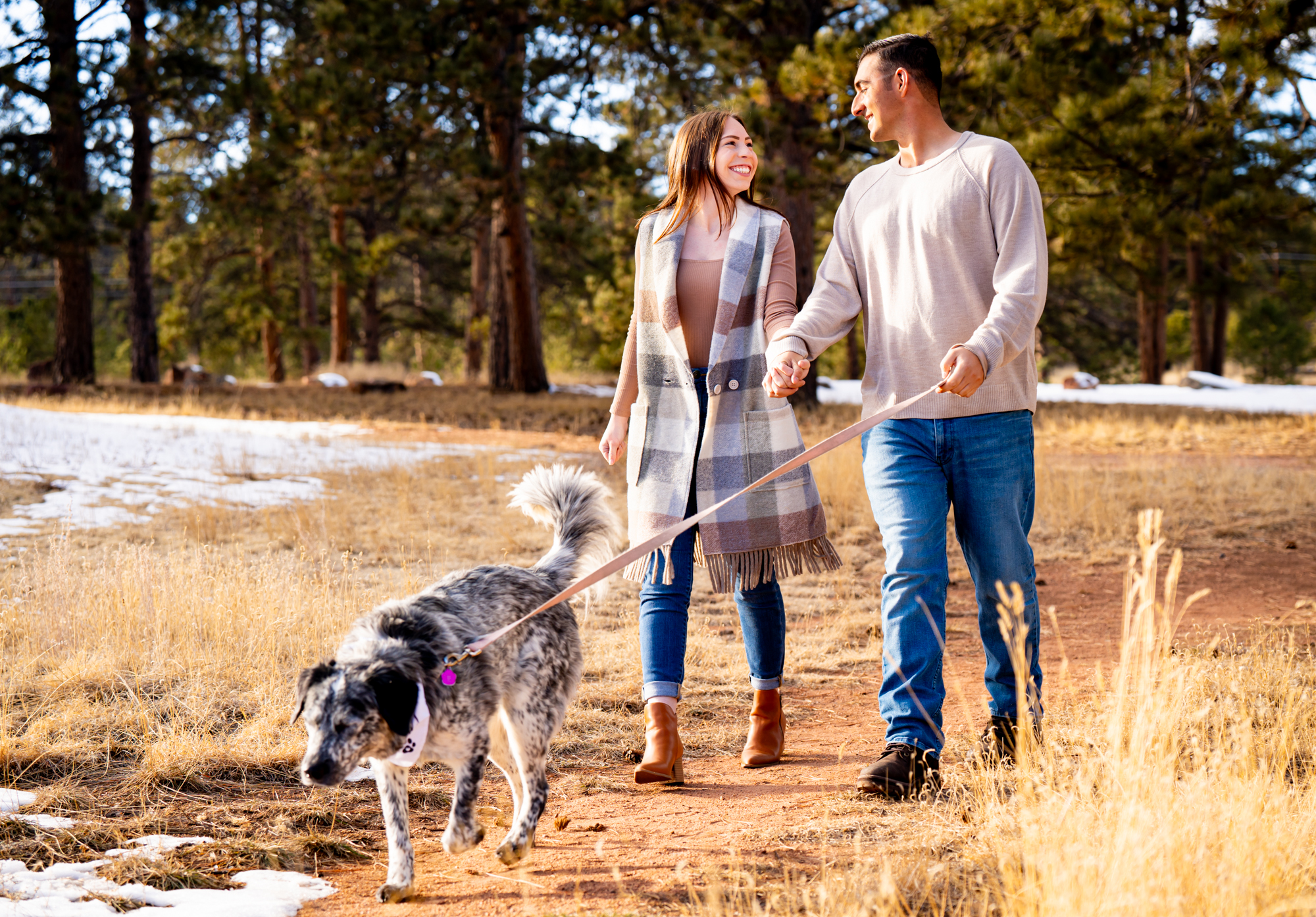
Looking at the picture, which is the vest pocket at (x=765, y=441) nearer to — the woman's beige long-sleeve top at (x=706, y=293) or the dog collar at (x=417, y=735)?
the woman's beige long-sleeve top at (x=706, y=293)

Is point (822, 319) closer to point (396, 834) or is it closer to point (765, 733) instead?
point (765, 733)

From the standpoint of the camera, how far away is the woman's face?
376 cm

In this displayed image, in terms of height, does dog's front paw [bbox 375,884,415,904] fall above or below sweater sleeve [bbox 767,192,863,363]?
below

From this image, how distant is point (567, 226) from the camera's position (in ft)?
67.2

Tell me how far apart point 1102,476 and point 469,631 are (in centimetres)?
893

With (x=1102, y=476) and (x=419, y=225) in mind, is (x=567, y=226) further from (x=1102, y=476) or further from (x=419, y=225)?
(x=1102, y=476)

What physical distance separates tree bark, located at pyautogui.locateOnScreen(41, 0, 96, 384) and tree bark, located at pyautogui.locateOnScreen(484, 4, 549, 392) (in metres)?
6.94

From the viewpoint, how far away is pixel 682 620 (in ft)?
12.6

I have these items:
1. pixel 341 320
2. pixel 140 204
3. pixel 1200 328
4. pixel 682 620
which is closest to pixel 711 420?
pixel 682 620

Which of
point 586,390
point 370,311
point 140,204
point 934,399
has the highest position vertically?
point 140,204

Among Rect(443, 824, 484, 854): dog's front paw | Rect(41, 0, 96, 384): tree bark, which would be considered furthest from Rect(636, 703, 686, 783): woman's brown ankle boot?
Rect(41, 0, 96, 384): tree bark

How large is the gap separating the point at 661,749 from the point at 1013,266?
6.68 feet

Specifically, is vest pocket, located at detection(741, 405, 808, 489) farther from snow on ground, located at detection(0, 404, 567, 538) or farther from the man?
snow on ground, located at detection(0, 404, 567, 538)

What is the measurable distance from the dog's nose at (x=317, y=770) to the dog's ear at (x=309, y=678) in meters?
0.20
